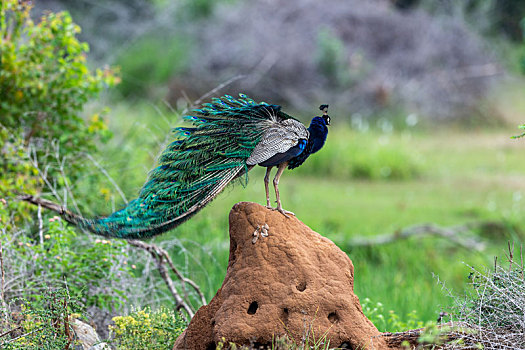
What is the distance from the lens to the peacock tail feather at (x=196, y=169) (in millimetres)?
3895

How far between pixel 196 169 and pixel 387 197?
753cm

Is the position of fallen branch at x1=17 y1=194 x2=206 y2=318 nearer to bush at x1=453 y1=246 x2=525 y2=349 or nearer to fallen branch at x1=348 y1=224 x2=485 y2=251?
bush at x1=453 y1=246 x2=525 y2=349

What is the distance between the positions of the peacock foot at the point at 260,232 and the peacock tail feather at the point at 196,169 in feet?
0.96

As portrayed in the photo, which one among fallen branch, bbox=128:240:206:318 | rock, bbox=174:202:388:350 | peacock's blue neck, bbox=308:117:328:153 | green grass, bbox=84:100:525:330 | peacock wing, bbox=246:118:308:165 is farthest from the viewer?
green grass, bbox=84:100:525:330

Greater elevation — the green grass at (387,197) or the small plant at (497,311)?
the green grass at (387,197)

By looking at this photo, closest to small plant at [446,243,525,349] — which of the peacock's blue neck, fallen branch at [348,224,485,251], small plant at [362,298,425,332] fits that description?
small plant at [362,298,425,332]

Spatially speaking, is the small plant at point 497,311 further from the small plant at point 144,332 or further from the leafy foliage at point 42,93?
the leafy foliage at point 42,93

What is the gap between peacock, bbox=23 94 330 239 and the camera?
3895 millimetres

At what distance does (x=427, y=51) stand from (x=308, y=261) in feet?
45.5

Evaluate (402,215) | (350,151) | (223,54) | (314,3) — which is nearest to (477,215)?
(402,215)

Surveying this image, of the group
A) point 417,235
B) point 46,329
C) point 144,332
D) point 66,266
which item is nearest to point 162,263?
point 66,266

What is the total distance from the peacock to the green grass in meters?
1.58

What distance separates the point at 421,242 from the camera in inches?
347

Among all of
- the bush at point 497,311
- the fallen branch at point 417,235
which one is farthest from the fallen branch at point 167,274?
the fallen branch at point 417,235
